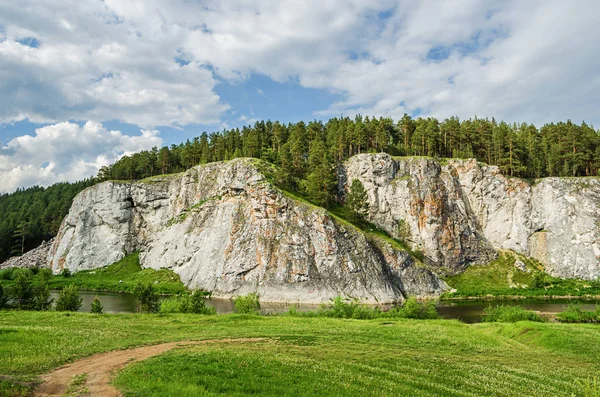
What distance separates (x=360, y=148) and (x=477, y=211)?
37593 millimetres

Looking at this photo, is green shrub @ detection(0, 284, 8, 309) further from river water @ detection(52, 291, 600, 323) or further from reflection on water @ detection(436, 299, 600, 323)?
reflection on water @ detection(436, 299, 600, 323)

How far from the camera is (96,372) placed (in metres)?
16.3

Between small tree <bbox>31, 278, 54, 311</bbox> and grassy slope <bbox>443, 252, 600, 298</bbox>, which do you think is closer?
small tree <bbox>31, 278, 54, 311</bbox>

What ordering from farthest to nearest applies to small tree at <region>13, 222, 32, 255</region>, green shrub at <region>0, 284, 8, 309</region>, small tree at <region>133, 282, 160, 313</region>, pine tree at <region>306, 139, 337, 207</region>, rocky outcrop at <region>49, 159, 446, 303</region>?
small tree at <region>13, 222, 32, 255</region> < pine tree at <region>306, 139, 337, 207</region> < rocky outcrop at <region>49, 159, 446, 303</region> < small tree at <region>133, 282, 160, 313</region> < green shrub at <region>0, 284, 8, 309</region>

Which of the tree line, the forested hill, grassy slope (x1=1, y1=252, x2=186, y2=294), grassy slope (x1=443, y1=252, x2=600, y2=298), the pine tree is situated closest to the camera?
grassy slope (x1=443, y1=252, x2=600, y2=298)

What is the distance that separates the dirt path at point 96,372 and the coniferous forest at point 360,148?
7329 cm

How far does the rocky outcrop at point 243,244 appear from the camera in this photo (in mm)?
74375

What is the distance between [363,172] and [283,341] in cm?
8270

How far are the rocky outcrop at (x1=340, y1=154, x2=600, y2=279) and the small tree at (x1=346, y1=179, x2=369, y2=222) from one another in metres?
6.39

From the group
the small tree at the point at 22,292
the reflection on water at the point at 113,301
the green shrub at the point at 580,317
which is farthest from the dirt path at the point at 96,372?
the green shrub at the point at 580,317

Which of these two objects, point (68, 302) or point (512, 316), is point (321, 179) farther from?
point (68, 302)

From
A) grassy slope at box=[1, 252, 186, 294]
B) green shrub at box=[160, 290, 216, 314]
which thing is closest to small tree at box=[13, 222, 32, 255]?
grassy slope at box=[1, 252, 186, 294]

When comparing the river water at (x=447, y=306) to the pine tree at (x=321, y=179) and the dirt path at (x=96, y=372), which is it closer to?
the pine tree at (x=321, y=179)

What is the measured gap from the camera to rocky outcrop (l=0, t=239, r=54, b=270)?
125 m
